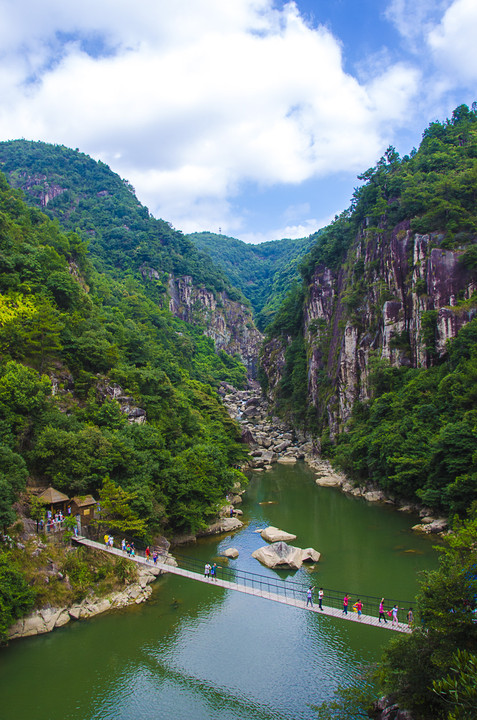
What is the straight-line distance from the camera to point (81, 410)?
2631 cm

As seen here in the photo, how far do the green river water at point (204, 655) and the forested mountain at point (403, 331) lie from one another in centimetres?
784

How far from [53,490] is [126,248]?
262 ft

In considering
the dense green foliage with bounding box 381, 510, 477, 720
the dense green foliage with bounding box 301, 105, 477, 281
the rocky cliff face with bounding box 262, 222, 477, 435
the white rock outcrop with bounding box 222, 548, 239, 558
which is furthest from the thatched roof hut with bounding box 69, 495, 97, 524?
the dense green foliage with bounding box 301, 105, 477, 281

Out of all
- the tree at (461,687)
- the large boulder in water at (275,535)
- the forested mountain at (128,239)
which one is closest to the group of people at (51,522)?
the large boulder in water at (275,535)

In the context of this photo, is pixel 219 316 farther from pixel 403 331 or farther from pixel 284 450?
pixel 403 331

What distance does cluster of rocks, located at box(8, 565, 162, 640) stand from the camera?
53.6 ft

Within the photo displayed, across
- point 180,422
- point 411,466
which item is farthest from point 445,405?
point 180,422

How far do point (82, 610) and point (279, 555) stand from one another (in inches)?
393

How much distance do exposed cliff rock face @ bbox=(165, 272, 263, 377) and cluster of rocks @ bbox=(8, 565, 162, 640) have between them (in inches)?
3054

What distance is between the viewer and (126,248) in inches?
3659

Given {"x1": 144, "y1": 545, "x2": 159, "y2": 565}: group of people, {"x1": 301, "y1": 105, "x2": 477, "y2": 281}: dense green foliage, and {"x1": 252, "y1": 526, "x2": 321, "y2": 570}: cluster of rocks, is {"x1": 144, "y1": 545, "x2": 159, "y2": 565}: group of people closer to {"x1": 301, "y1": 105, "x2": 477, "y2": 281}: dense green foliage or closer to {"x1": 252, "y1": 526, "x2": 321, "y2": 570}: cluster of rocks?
{"x1": 252, "y1": 526, "x2": 321, "y2": 570}: cluster of rocks

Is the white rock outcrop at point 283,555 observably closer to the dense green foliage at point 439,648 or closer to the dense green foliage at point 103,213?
the dense green foliage at point 439,648

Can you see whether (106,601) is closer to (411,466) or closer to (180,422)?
(180,422)

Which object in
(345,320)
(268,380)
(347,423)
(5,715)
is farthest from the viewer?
(268,380)
